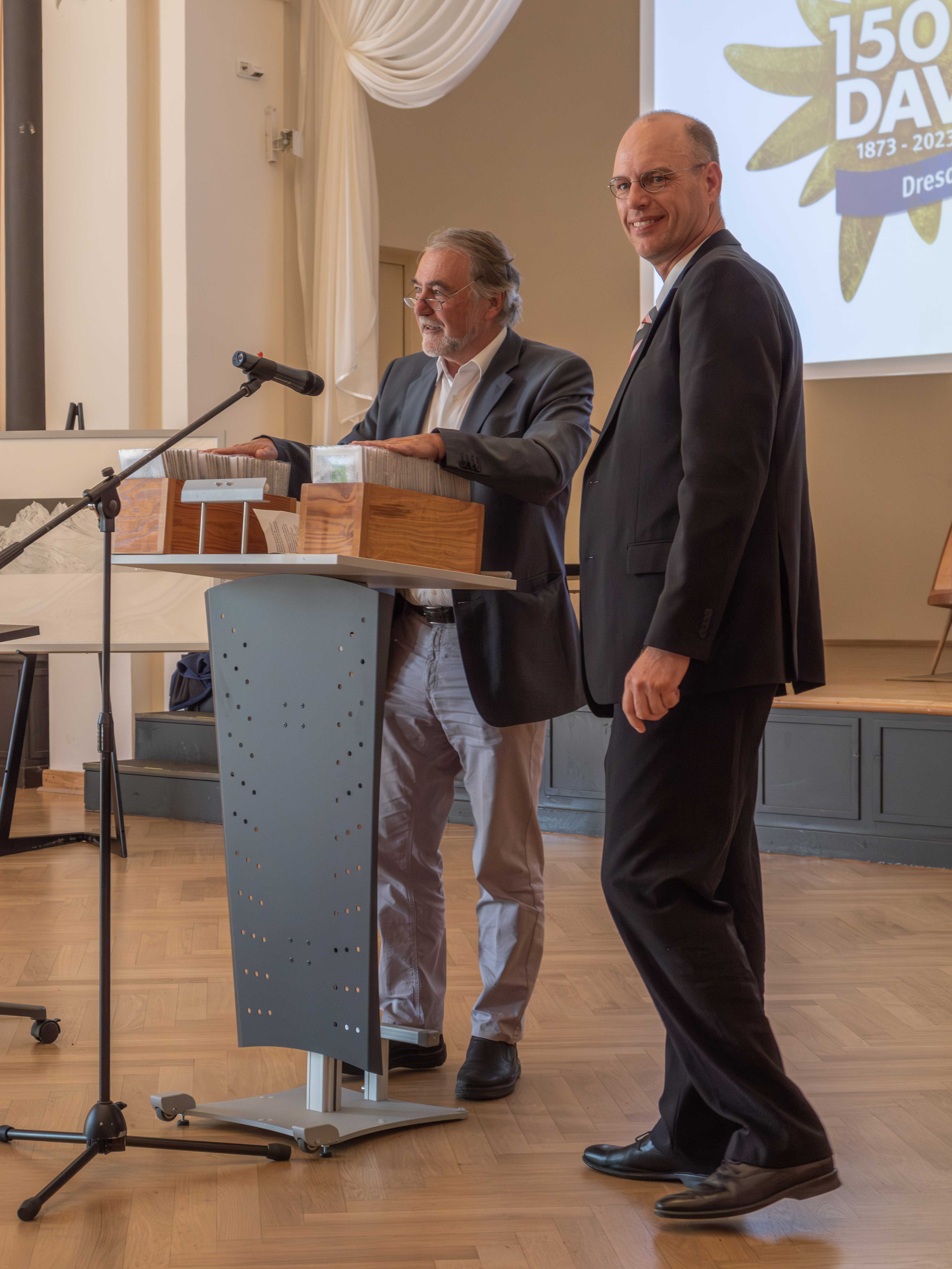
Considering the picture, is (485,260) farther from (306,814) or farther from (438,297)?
(306,814)

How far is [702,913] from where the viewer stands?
177cm

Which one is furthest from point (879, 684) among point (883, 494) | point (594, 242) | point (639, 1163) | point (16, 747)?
point (594, 242)

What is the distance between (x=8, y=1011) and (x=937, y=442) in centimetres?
764

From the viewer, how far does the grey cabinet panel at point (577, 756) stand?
4.96 m

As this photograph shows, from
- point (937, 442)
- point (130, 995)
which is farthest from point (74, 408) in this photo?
point (937, 442)

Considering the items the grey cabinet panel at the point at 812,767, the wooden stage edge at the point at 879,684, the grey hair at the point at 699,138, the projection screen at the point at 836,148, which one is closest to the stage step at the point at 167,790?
the grey cabinet panel at the point at 812,767

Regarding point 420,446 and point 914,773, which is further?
point 914,773

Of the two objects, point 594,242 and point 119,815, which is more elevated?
point 594,242

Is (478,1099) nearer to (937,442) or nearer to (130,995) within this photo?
(130,995)

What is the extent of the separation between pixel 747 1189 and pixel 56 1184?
0.98 m

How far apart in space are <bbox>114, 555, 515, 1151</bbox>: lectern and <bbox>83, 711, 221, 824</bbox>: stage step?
10.1 ft

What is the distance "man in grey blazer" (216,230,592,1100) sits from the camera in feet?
7.50

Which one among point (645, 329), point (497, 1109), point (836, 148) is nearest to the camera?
point (645, 329)

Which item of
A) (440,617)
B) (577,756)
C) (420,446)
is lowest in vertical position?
(577,756)
